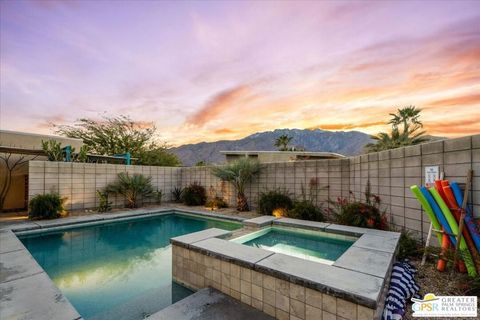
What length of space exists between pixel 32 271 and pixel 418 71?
24.7 ft

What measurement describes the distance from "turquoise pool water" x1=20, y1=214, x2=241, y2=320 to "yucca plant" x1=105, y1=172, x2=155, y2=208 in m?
2.23

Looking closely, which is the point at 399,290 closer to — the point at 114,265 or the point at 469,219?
the point at 469,219

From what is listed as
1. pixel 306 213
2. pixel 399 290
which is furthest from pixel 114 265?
pixel 306 213

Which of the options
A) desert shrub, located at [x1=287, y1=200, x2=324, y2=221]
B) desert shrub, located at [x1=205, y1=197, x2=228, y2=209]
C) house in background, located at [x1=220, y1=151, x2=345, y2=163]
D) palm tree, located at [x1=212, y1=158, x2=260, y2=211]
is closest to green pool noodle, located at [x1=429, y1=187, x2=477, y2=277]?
desert shrub, located at [x1=287, y1=200, x2=324, y2=221]

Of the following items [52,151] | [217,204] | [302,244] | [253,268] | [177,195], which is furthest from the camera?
[177,195]

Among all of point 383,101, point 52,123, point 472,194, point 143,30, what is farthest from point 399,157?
point 52,123

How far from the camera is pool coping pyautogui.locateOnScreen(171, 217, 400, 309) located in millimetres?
1696

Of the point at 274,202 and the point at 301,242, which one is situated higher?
the point at 274,202

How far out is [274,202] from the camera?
21.2 ft

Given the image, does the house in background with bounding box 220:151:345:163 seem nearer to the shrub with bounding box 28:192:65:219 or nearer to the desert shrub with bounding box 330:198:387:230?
the shrub with bounding box 28:192:65:219

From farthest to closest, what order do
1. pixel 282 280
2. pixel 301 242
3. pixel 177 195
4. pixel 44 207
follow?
pixel 177 195 < pixel 44 207 < pixel 301 242 < pixel 282 280

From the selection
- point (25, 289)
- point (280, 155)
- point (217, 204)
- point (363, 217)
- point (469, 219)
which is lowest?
point (217, 204)

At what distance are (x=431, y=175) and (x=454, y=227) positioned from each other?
90cm

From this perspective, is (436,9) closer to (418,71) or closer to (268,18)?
(418,71)
